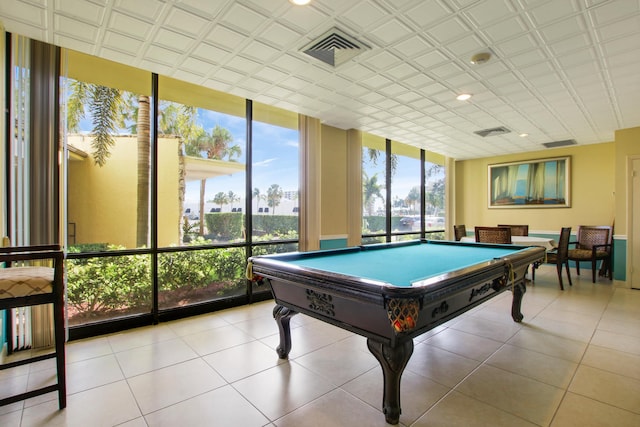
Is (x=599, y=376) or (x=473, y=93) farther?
(x=473, y=93)

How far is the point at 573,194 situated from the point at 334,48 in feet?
22.2

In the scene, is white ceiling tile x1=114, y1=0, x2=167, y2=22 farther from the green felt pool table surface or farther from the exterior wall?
the exterior wall

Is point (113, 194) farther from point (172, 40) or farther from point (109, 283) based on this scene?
point (172, 40)

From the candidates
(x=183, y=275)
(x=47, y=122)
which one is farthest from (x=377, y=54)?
(x=183, y=275)

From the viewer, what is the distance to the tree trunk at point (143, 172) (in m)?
3.51

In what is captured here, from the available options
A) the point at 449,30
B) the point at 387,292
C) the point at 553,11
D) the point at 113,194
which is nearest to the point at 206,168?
the point at 113,194

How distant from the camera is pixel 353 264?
8.16 feet

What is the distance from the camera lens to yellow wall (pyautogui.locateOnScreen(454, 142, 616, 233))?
6.18 m

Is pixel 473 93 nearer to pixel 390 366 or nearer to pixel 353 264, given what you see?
pixel 353 264

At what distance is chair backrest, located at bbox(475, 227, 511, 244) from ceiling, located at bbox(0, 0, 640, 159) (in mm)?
1799

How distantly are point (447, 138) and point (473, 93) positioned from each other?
7.52ft

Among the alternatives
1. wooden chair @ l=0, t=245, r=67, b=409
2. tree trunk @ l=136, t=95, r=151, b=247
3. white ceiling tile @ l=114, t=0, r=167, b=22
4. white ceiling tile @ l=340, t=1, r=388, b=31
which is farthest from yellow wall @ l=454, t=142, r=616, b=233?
wooden chair @ l=0, t=245, r=67, b=409

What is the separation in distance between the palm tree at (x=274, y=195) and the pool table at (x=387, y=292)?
201 centimetres

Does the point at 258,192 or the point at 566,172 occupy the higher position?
the point at 566,172
